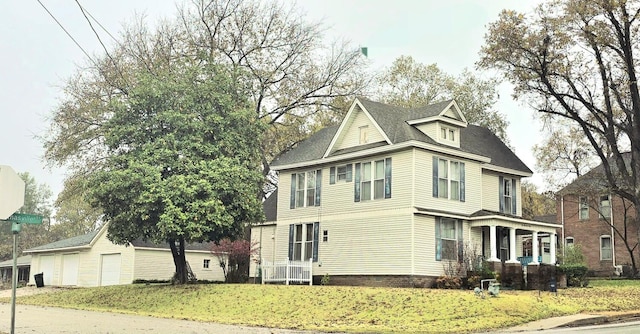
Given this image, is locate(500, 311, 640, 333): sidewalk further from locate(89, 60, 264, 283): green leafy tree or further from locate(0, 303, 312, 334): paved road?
locate(89, 60, 264, 283): green leafy tree

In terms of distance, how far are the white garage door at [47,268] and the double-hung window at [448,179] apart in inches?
1302

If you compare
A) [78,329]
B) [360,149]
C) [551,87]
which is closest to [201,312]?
[78,329]

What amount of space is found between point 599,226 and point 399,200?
2619cm

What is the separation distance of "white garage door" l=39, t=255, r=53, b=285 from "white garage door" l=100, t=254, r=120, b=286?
23.0 feet

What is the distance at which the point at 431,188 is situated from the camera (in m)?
30.2

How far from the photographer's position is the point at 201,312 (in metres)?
25.9

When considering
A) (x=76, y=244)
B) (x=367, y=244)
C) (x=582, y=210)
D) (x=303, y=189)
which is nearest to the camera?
(x=367, y=244)

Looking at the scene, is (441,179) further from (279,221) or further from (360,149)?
(279,221)

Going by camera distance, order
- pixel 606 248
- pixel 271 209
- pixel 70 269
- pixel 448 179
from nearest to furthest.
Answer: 1. pixel 448 179
2. pixel 271 209
3. pixel 70 269
4. pixel 606 248

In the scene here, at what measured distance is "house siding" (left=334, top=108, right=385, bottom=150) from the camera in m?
32.4

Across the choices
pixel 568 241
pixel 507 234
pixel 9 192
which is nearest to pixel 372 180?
pixel 507 234

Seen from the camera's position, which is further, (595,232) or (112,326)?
(595,232)

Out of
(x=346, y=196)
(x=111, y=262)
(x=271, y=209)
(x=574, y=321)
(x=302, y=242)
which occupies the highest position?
(x=346, y=196)

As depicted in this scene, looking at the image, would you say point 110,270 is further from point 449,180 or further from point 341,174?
point 449,180
